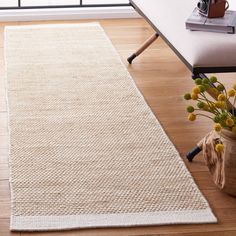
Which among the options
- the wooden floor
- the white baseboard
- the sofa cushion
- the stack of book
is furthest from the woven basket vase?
the white baseboard

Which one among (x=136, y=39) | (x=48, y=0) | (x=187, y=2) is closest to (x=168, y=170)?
(x=187, y=2)

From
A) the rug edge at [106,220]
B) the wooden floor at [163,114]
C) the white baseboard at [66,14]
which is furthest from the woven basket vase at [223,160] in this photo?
the white baseboard at [66,14]

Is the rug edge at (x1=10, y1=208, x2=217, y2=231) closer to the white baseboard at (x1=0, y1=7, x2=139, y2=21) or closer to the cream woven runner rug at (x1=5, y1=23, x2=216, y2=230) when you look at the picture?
the cream woven runner rug at (x1=5, y1=23, x2=216, y2=230)

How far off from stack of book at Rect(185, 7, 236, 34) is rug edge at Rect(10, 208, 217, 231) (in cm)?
88

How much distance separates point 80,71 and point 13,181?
1.28m

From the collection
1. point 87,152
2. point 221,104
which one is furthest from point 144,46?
point 221,104

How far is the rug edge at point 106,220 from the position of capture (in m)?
2.11

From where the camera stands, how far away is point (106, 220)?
84.9 inches

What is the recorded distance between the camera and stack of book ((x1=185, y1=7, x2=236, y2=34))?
270 cm

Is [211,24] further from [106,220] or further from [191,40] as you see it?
[106,220]

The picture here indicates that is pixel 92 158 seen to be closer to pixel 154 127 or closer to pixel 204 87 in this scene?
pixel 154 127

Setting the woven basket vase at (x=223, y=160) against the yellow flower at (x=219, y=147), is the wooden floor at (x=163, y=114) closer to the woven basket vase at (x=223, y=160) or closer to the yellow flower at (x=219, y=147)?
the woven basket vase at (x=223, y=160)

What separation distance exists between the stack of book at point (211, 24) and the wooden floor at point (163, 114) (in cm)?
47

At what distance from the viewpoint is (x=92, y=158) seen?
257cm
